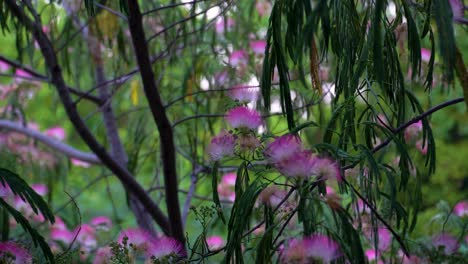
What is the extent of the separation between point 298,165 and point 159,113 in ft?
2.52

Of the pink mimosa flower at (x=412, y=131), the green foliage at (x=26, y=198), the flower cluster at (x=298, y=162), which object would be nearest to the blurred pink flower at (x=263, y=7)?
the pink mimosa flower at (x=412, y=131)

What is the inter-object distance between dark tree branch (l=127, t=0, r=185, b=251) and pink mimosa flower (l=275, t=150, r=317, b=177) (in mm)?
693

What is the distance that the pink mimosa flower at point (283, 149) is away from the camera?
1.10 meters

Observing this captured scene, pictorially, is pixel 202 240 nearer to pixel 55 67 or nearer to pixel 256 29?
pixel 55 67

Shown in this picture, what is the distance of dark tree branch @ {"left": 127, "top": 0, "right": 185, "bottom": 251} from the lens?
1.69 meters

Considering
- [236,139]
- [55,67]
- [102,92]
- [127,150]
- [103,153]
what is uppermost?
[102,92]

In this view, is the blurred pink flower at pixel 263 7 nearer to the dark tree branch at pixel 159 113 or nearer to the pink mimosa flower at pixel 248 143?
the dark tree branch at pixel 159 113

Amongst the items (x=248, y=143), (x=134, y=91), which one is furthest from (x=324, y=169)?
(x=134, y=91)

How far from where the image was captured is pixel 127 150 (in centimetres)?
249

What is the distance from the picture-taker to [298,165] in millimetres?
1050

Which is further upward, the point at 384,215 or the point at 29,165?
the point at 29,165

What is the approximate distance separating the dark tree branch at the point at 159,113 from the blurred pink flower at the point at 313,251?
74 centimetres

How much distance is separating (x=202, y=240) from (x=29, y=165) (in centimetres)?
→ 145

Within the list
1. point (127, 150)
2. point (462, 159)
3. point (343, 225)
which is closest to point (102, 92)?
point (127, 150)
